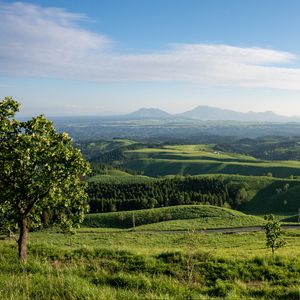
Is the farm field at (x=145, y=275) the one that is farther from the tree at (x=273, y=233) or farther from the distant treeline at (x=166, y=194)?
the distant treeline at (x=166, y=194)

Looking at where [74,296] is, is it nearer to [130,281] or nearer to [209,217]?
[130,281]

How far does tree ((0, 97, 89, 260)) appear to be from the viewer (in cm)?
1962

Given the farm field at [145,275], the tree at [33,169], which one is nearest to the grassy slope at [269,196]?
the farm field at [145,275]

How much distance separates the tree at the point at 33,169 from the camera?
19.6m

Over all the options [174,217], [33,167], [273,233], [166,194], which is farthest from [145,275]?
[166,194]

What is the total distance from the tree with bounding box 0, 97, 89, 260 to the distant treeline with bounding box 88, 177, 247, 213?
131098 mm

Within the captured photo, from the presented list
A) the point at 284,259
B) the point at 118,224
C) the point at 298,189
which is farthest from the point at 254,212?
the point at 284,259

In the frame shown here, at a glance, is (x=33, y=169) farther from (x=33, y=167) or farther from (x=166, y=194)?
(x=166, y=194)

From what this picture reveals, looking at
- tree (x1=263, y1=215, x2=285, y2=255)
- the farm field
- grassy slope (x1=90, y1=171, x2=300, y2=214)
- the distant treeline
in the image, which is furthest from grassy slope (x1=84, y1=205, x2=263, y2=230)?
the farm field

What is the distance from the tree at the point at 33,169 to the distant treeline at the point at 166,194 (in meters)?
131

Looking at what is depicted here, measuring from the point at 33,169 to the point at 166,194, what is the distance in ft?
482

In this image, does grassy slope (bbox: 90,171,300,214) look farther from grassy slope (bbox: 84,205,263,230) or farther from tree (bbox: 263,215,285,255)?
tree (bbox: 263,215,285,255)

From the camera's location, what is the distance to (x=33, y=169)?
20656mm

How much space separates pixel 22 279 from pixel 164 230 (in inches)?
3343
